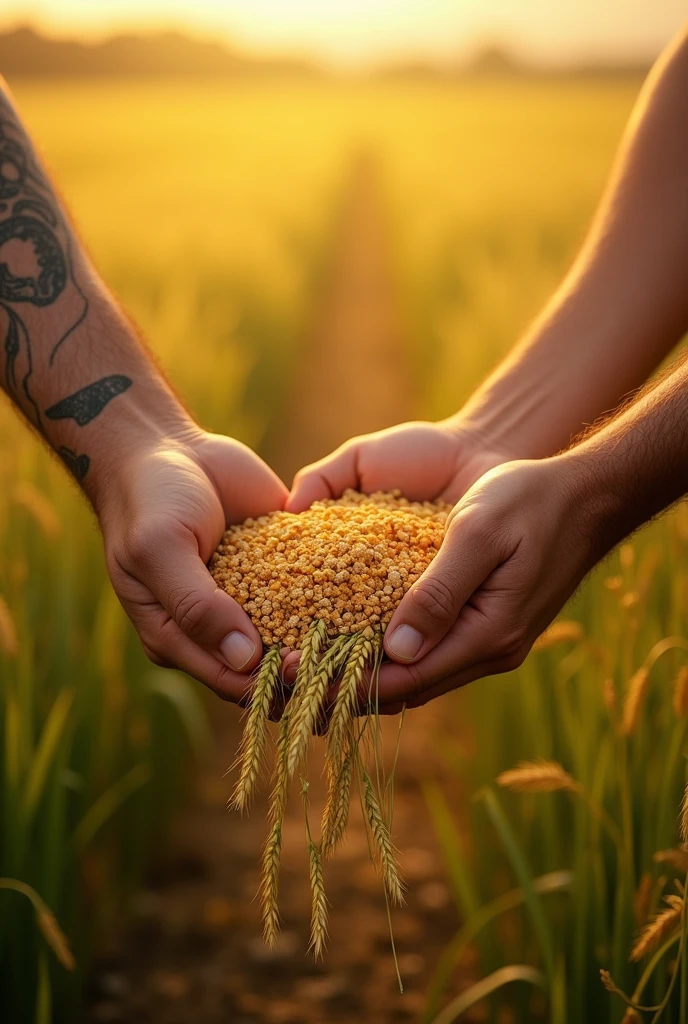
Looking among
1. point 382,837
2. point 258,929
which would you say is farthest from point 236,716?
point 382,837

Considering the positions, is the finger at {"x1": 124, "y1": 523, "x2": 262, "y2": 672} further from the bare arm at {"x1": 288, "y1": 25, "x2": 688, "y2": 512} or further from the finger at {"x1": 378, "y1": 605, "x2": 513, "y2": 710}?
the bare arm at {"x1": 288, "y1": 25, "x2": 688, "y2": 512}

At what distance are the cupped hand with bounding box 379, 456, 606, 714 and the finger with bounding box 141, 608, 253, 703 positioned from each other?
20cm

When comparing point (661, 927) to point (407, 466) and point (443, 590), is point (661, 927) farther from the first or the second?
point (407, 466)

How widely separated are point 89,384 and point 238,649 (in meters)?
0.57

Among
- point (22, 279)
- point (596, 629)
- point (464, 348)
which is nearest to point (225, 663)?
point (22, 279)

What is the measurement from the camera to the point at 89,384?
1.53 metres

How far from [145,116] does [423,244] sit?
21.5 metres

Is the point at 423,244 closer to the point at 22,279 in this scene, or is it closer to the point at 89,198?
the point at 89,198

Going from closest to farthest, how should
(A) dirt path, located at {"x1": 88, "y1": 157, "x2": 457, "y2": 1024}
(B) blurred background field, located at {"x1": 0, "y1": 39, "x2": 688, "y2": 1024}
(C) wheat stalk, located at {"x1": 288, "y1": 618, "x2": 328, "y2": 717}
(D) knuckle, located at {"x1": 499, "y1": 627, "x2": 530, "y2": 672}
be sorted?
(C) wheat stalk, located at {"x1": 288, "y1": 618, "x2": 328, "y2": 717}
(D) knuckle, located at {"x1": 499, "y1": 627, "x2": 530, "y2": 672}
(B) blurred background field, located at {"x1": 0, "y1": 39, "x2": 688, "y2": 1024}
(A) dirt path, located at {"x1": 88, "y1": 157, "x2": 457, "y2": 1024}

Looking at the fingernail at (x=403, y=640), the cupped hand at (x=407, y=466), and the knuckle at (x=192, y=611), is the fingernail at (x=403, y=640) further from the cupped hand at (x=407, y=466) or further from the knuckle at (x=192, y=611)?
the cupped hand at (x=407, y=466)

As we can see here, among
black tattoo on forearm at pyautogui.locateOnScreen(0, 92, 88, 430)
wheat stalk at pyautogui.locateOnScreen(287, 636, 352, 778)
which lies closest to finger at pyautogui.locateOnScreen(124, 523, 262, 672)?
wheat stalk at pyautogui.locateOnScreen(287, 636, 352, 778)

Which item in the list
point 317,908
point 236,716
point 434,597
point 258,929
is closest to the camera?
point 317,908

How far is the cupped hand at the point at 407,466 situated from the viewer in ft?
5.18

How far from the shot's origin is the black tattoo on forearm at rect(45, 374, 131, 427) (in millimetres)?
1516
